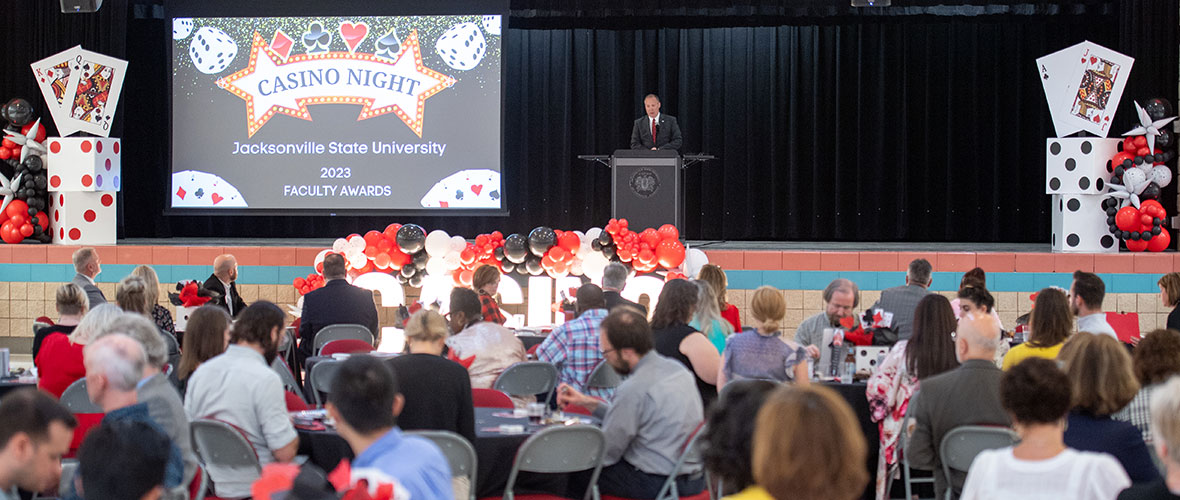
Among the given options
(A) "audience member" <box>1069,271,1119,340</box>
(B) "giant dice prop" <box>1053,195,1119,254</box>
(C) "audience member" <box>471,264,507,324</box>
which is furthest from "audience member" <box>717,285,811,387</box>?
(B) "giant dice prop" <box>1053,195,1119,254</box>

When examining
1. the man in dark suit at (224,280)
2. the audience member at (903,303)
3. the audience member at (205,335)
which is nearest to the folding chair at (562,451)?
the audience member at (205,335)

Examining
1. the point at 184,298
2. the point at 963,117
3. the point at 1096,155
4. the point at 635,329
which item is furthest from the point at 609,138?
the point at 635,329

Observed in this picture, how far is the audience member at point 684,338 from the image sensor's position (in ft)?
18.6

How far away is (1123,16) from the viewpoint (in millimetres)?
11805

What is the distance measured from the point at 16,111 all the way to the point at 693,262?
6.72 meters

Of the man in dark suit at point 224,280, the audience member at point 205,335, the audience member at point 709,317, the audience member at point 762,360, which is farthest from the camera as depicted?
the man in dark suit at point 224,280

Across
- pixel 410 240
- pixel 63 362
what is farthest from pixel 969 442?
pixel 410 240

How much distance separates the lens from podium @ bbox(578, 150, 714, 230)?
417 inches

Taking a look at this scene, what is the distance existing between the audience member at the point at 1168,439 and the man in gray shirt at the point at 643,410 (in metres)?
1.93

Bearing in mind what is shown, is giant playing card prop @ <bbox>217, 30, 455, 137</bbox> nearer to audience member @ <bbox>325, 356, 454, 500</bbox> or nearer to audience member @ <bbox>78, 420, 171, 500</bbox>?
audience member @ <bbox>325, 356, 454, 500</bbox>

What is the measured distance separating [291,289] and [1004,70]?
7.90m

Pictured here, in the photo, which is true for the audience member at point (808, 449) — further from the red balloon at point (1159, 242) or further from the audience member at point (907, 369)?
the red balloon at point (1159, 242)

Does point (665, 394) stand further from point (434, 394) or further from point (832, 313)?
point (832, 313)

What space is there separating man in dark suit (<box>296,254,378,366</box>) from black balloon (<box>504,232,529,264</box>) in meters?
1.88
